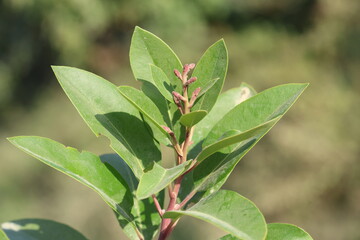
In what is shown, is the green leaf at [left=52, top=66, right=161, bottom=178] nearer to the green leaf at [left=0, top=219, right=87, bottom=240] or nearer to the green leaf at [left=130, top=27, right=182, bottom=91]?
the green leaf at [left=130, top=27, right=182, bottom=91]

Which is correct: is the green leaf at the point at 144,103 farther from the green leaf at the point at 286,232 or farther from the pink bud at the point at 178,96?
the green leaf at the point at 286,232

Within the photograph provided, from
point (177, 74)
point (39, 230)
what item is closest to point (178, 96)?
point (177, 74)

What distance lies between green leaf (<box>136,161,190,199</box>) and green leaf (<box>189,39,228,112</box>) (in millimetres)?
107

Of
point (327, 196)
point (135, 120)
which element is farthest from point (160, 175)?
point (327, 196)

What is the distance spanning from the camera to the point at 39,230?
2.69 feet

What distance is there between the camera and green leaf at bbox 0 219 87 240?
81 cm

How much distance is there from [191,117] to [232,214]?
0.45 ft

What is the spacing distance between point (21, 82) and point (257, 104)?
4764 mm

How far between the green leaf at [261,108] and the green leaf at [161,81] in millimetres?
89


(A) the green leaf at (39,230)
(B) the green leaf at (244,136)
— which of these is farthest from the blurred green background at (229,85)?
(B) the green leaf at (244,136)

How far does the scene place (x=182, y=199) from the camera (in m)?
0.75

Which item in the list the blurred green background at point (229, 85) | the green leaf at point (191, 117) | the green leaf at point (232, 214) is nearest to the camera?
the green leaf at point (232, 214)

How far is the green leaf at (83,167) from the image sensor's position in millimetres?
610

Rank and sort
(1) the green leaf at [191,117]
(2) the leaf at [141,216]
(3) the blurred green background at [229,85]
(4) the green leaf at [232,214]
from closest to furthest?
(4) the green leaf at [232,214] < (1) the green leaf at [191,117] < (2) the leaf at [141,216] < (3) the blurred green background at [229,85]
